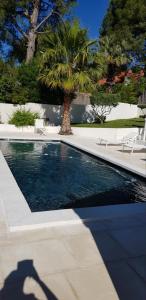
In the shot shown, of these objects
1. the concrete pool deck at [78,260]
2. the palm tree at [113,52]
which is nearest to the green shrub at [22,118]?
the palm tree at [113,52]

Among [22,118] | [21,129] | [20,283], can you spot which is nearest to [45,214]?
[20,283]

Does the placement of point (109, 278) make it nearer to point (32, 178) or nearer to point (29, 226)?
point (29, 226)

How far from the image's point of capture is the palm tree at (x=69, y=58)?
57.2 ft

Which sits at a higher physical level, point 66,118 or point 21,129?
point 66,118

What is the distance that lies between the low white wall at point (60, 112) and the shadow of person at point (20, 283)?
19865 millimetres

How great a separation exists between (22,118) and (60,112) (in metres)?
4.36

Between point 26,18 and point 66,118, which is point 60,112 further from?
point 26,18

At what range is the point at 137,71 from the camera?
3438cm

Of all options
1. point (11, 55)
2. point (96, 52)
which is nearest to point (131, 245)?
point (96, 52)

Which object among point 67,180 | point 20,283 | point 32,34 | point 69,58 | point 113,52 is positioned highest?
point 32,34

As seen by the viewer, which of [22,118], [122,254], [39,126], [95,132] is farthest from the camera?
[22,118]

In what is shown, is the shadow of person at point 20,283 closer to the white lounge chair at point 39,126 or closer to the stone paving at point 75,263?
the stone paving at point 75,263

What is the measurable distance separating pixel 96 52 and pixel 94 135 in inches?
224

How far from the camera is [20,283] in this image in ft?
11.8
